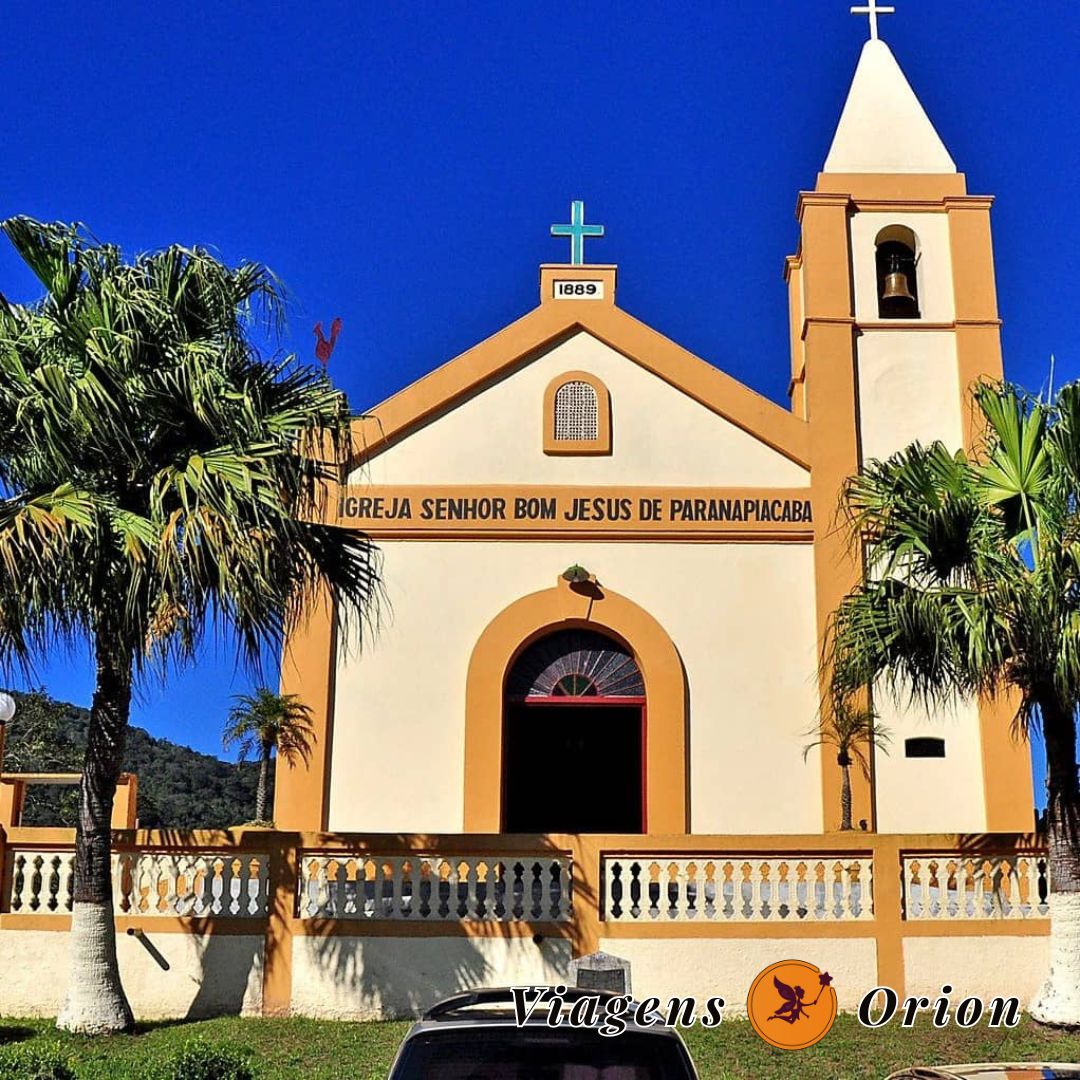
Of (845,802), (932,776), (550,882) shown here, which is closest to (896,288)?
(932,776)

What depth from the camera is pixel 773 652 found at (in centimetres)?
1728

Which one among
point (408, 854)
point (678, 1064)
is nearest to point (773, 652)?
point (408, 854)

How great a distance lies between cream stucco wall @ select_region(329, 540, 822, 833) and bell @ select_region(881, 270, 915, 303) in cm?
373

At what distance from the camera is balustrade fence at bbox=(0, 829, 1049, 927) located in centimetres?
1285

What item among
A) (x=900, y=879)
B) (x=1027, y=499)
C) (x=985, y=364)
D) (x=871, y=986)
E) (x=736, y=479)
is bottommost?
(x=871, y=986)

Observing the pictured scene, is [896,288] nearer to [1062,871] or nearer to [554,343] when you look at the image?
[554,343]

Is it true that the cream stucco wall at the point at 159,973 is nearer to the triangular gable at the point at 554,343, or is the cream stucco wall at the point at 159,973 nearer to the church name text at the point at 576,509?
the church name text at the point at 576,509

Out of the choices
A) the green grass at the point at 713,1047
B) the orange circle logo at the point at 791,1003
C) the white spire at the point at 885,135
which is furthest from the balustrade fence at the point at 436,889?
the white spire at the point at 885,135

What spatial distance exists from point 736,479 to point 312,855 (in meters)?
7.60

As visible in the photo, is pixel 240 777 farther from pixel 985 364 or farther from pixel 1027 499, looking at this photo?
pixel 1027 499

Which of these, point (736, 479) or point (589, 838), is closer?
point (589, 838)

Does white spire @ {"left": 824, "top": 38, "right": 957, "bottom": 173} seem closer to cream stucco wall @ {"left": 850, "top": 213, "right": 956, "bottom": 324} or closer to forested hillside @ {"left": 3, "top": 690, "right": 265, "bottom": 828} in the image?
cream stucco wall @ {"left": 850, "top": 213, "right": 956, "bottom": 324}

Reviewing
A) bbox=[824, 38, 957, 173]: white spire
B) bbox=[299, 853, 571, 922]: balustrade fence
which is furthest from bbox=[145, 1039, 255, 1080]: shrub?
bbox=[824, 38, 957, 173]: white spire

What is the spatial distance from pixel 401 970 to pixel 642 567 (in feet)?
21.5
